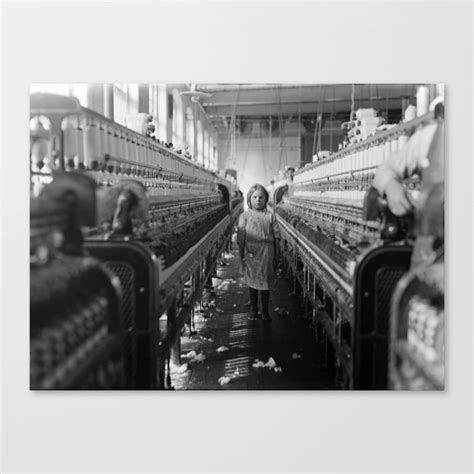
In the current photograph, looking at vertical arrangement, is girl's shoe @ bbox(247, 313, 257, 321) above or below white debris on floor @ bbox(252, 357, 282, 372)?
above

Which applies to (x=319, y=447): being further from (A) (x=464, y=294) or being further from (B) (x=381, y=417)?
(A) (x=464, y=294)

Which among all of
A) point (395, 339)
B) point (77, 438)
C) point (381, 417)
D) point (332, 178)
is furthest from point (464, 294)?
point (77, 438)

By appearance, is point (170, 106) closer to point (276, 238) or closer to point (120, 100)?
point (120, 100)

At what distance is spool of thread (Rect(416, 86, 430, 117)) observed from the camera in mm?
2770

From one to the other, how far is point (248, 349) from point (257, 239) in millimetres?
616

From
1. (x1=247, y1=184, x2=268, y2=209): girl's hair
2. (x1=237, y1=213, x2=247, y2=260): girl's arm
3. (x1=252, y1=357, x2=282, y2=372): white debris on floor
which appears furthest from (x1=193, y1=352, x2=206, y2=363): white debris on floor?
(x1=247, y1=184, x2=268, y2=209): girl's hair

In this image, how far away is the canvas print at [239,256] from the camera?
259cm

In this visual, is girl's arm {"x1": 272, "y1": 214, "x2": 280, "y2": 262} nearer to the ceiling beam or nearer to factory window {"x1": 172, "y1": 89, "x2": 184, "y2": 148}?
the ceiling beam

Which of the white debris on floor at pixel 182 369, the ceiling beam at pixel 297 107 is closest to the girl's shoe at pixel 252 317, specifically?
the white debris on floor at pixel 182 369

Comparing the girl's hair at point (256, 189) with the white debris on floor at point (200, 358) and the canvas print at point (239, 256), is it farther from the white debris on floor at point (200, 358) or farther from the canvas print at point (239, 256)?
the white debris on floor at point (200, 358)

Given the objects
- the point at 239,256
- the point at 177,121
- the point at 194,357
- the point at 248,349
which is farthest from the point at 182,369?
the point at 177,121

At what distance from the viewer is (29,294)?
9.05 ft

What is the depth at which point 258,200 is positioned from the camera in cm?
314

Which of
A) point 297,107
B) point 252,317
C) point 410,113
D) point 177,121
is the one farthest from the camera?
point 177,121
